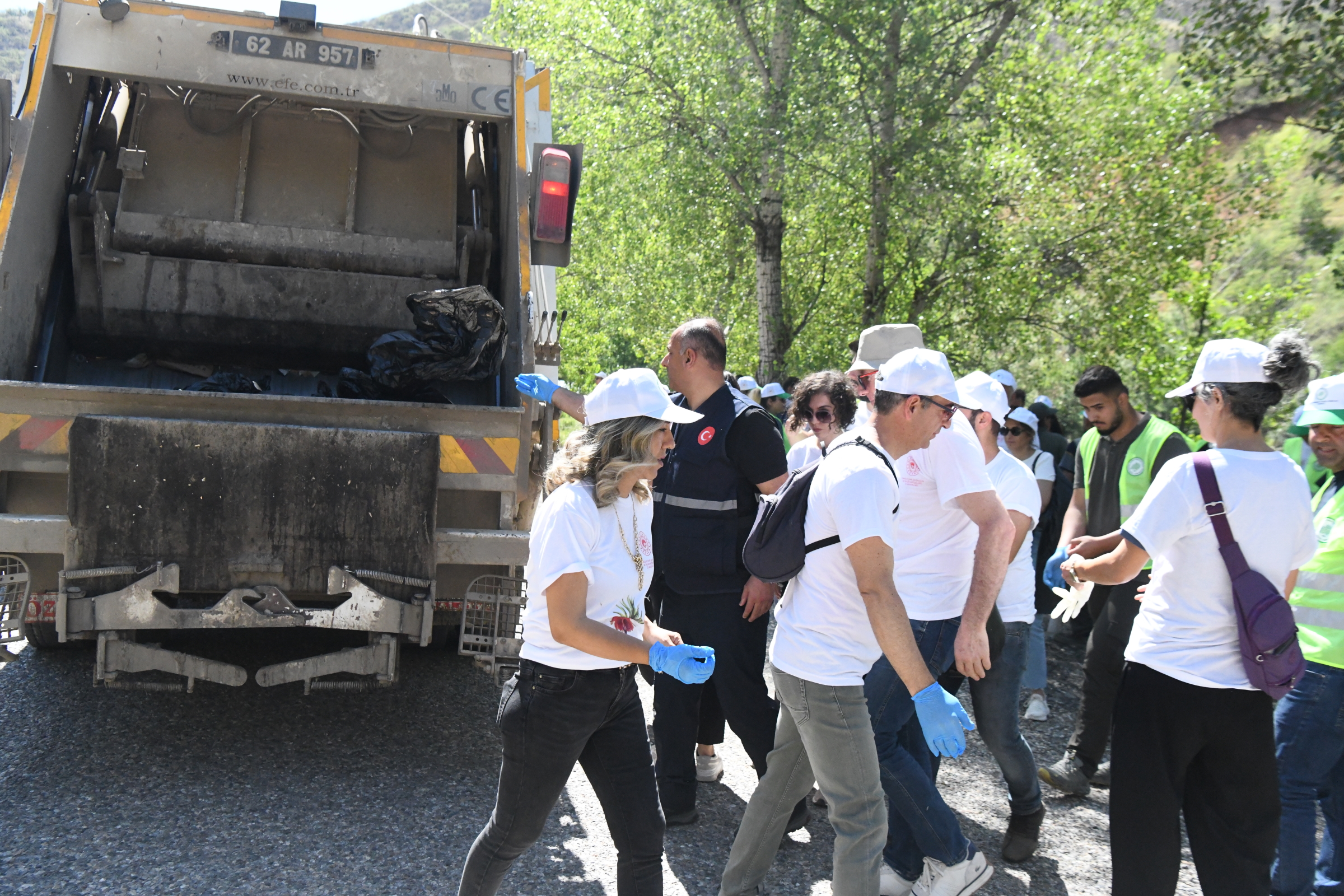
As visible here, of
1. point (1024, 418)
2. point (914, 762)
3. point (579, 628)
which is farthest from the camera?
point (1024, 418)

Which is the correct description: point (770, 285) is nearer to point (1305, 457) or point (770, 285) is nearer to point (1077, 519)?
point (1077, 519)

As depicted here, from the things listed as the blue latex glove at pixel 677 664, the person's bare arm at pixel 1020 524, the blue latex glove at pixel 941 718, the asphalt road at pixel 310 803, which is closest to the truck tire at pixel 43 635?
the asphalt road at pixel 310 803

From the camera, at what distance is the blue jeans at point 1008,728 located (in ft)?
11.9

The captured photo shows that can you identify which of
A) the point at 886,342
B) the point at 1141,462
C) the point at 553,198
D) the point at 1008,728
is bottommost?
the point at 1008,728

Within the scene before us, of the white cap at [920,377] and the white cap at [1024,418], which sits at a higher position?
the white cap at [1024,418]

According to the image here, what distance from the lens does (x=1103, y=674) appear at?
4352 millimetres

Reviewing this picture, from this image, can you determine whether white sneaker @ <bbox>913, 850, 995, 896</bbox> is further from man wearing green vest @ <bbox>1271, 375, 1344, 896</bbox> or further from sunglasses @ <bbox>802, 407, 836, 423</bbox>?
sunglasses @ <bbox>802, 407, 836, 423</bbox>

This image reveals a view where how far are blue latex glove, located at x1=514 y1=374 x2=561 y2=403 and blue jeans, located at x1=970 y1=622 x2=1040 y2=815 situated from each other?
1860 millimetres

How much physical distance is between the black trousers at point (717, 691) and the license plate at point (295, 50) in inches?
108

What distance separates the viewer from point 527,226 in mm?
4805

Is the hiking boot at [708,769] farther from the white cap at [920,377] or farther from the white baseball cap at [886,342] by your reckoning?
the white cap at [920,377]

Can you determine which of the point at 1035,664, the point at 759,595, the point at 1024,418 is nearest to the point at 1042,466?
the point at 1024,418

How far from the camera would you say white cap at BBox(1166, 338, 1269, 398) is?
266cm

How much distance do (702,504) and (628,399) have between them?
1282mm
